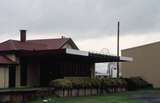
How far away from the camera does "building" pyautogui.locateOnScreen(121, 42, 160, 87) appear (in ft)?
177

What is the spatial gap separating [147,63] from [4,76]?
74.6ft

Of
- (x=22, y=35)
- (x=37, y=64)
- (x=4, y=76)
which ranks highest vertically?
(x=22, y=35)

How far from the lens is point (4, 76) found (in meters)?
36.7

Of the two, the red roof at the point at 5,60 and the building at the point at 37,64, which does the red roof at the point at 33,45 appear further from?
the red roof at the point at 5,60

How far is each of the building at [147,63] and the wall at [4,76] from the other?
2183cm

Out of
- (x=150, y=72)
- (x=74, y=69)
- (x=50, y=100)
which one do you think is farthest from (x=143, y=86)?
(x=50, y=100)

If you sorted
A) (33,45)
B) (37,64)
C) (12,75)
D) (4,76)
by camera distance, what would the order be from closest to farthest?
1. (4,76)
2. (12,75)
3. (37,64)
4. (33,45)

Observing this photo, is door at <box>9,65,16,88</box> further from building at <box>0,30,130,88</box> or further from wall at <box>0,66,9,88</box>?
wall at <box>0,66,9,88</box>

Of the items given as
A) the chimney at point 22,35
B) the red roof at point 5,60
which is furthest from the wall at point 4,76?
the chimney at point 22,35

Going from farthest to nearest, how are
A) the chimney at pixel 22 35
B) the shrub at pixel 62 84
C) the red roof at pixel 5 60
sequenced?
the chimney at pixel 22 35, the red roof at pixel 5 60, the shrub at pixel 62 84

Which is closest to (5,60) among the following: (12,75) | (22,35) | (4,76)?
(4,76)

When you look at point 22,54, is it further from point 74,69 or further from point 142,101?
point 142,101

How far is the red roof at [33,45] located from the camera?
133 feet

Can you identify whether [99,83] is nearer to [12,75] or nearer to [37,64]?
[37,64]
